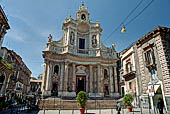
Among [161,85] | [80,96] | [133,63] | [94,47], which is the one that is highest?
[94,47]

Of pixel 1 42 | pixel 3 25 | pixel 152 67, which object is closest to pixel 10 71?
pixel 1 42

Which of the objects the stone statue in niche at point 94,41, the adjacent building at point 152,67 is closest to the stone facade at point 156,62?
the adjacent building at point 152,67

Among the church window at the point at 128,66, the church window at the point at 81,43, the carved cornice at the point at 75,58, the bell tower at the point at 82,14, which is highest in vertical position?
the bell tower at the point at 82,14

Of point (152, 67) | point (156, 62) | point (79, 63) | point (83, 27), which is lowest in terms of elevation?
point (152, 67)

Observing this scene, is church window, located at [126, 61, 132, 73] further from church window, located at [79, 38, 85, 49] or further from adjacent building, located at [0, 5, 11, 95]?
adjacent building, located at [0, 5, 11, 95]

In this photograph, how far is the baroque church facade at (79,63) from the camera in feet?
76.7

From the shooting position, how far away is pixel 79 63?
84.4 feet

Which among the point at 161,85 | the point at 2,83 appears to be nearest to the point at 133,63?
the point at 161,85

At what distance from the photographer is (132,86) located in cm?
1919

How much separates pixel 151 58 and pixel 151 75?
2.10 m

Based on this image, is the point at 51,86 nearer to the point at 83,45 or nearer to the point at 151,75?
the point at 83,45

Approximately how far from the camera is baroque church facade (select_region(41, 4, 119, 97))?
23375mm

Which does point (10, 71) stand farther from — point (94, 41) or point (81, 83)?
point (94, 41)

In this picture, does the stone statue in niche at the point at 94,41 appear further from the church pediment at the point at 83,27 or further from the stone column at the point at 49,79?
the stone column at the point at 49,79
